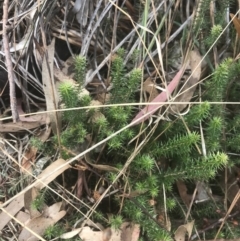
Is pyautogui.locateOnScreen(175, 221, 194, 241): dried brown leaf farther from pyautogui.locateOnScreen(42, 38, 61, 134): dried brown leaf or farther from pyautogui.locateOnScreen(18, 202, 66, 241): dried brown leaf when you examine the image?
pyautogui.locateOnScreen(42, 38, 61, 134): dried brown leaf

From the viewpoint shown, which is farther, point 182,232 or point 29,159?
point 29,159

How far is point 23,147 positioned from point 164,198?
529mm

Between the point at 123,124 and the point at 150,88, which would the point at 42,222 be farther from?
the point at 150,88

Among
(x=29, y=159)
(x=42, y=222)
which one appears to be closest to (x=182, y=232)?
(x=42, y=222)

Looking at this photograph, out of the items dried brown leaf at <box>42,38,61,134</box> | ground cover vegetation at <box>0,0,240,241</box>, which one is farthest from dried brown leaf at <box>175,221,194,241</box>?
dried brown leaf at <box>42,38,61,134</box>

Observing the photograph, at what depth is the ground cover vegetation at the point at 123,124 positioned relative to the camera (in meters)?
1.49

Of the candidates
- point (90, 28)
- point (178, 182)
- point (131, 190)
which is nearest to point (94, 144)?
point (131, 190)

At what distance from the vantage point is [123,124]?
58.6 inches

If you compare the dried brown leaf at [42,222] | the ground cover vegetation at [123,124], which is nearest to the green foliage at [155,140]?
the ground cover vegetation at [123,124]

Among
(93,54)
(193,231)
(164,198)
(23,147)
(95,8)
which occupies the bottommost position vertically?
(193,231)

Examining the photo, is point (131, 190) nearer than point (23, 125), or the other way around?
point (131, 190)

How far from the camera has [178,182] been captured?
158 centimetres

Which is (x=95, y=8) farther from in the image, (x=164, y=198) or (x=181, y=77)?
(x=164, y=198)

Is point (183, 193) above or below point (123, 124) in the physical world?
below
